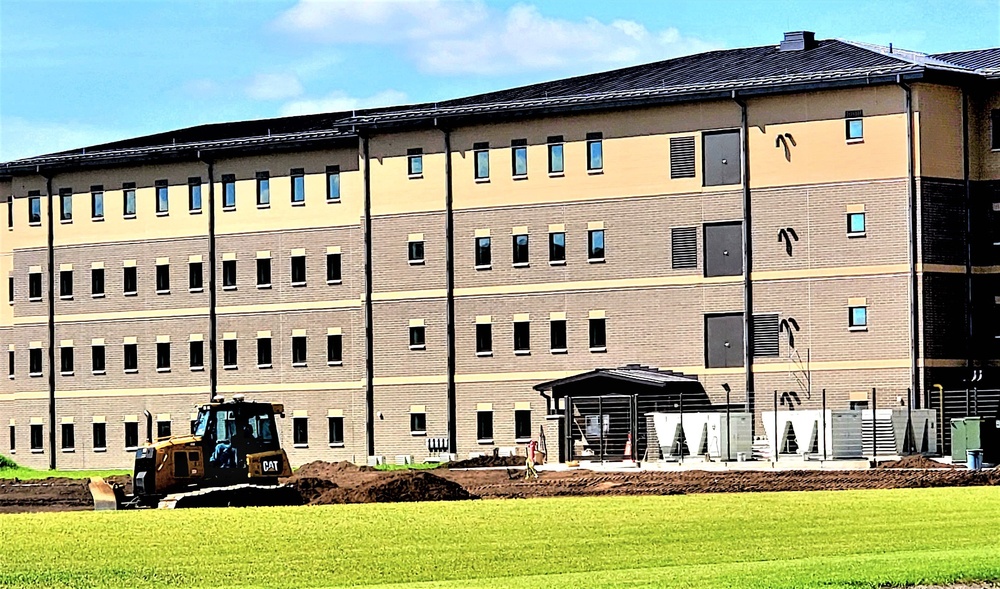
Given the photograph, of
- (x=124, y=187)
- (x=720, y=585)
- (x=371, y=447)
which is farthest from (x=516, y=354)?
(x=720, y=585)

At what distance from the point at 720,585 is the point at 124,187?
59.1 m

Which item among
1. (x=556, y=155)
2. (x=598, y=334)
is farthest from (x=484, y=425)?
(x=556, y=155)

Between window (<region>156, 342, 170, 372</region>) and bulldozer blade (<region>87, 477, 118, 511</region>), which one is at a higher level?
window (<region>156, 342, 170, 372</region>)

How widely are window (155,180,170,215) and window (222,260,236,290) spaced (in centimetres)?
347

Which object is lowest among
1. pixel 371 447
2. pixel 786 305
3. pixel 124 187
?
pixel 371 447

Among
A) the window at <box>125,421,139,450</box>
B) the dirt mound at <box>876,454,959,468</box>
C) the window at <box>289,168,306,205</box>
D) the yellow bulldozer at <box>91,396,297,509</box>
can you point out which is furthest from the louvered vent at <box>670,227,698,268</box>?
the window at <box>125,421,139,450</box>

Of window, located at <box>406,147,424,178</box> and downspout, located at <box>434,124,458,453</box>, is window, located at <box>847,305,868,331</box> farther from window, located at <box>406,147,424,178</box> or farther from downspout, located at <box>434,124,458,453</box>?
window, located at <box>406,147,424,178</box>

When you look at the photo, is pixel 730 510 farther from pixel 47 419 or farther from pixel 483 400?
pixel 47 419

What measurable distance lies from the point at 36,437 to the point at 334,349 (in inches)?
586

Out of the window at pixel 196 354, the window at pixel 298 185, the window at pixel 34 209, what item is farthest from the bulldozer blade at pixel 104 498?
the window at pixel 34 209

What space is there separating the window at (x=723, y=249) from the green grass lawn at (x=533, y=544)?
2352 cm

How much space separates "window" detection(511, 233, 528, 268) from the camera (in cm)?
6956

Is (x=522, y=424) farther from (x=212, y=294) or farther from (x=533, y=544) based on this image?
(x=533, y=544)

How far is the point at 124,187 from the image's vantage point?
7844 centimetres
